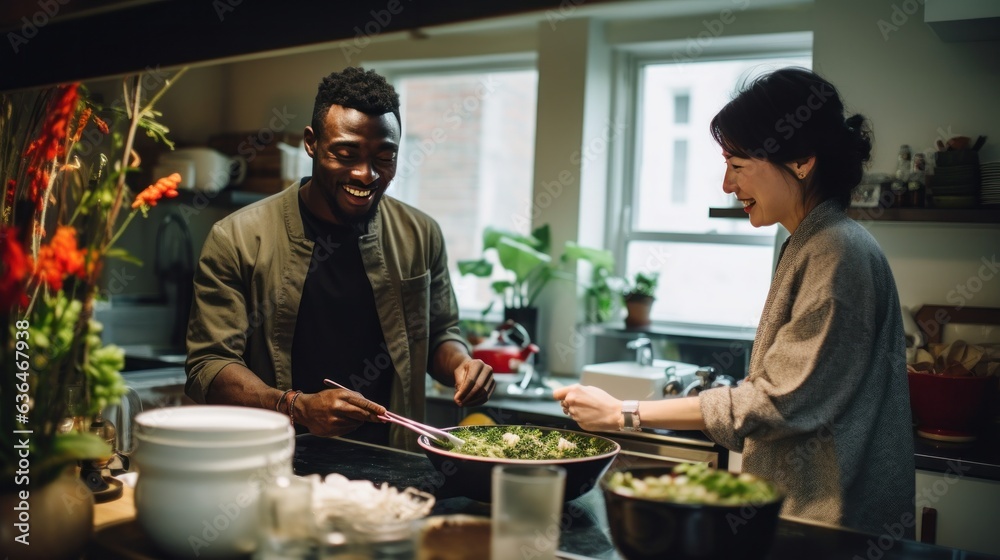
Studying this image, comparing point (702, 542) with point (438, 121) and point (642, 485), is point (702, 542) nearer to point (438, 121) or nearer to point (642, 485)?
point (642, 485)

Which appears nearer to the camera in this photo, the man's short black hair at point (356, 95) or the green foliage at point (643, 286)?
the man's short black hair at point (356, 95)

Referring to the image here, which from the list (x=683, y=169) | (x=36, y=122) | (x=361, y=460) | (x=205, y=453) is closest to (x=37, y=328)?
(x=205, y=453)

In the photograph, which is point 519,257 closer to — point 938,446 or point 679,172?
point 679,172

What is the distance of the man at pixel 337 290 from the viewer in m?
2.02

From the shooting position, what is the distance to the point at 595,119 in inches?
157

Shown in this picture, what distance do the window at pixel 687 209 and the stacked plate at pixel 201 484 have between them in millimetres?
3040

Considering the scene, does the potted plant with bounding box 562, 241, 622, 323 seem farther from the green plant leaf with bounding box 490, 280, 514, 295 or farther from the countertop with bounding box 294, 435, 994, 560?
the countertop with bounding box 294, 435, 994, 560

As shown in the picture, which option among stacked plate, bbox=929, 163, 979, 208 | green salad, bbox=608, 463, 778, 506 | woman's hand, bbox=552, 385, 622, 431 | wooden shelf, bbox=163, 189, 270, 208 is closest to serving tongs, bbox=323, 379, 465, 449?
woman's hand, bbox=552, 385, 622, 431

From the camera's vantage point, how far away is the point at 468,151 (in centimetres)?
470

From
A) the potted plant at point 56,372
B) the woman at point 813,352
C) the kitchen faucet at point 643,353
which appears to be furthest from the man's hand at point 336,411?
the kitchen faucet at point 643,353

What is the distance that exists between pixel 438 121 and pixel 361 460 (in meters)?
3.20

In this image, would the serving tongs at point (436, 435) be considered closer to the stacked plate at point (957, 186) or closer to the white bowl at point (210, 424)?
the white bowl at point (210, 424)

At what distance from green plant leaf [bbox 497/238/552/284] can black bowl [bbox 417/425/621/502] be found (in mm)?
2324

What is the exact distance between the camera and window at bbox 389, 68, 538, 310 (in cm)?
456
